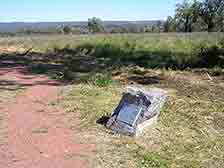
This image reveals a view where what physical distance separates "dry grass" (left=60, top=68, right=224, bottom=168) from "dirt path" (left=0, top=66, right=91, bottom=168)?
24 centimetres

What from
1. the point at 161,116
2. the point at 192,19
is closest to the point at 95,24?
the point at 192,19

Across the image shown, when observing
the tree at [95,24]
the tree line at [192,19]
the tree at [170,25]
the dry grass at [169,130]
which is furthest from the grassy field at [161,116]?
the tree at [95,24]

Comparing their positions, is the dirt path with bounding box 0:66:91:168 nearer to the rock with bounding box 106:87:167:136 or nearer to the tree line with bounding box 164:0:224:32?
the rock with bounding box 106:87:167:136

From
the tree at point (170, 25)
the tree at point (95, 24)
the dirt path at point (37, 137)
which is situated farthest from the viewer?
the tree at point (95, 24)

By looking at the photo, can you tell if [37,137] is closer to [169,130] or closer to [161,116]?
[169,130]

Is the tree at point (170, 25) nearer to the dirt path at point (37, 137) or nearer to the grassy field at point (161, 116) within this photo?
the grassy field at point (161, 116)

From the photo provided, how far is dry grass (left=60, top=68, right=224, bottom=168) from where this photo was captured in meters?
4.34

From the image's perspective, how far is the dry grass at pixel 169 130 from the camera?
434 centimetres

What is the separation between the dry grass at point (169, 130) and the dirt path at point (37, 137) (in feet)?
0.79

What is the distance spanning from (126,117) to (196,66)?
7.65 metres

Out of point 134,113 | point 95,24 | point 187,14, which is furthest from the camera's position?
point 95,24

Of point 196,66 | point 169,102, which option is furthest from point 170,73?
point 169,102

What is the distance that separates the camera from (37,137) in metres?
4.98

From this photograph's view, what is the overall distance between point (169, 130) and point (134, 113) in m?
0.53
